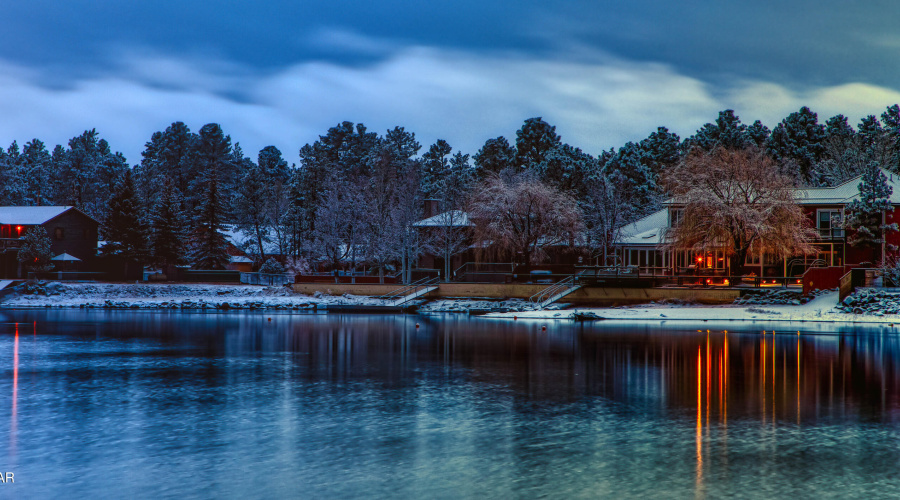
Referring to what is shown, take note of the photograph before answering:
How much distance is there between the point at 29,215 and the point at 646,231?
64499mm

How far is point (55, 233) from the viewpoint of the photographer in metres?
83.4

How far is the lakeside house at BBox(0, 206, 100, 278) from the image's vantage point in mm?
81312

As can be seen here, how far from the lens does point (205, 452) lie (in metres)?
12.6

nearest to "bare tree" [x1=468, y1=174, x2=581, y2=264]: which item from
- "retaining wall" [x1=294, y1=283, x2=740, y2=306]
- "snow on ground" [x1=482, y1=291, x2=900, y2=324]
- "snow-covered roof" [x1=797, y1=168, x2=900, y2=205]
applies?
"retaining wall" [x1=294, y1=283, x2=740, y2=306]

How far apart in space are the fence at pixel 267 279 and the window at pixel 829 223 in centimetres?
4327

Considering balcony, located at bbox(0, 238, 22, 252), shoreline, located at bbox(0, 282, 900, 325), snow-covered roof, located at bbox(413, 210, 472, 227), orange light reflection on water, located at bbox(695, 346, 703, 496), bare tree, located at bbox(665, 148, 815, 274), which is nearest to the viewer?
orange light reflection on water, located at bbox(695, 346, 703, 496)

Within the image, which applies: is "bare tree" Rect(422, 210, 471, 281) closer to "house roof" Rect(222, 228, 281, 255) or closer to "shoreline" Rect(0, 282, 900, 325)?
"shoreline" Rect(0, 282, 900, 325)

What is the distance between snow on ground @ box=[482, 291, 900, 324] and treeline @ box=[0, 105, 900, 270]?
13673 millimetres

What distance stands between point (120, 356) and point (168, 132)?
431ft

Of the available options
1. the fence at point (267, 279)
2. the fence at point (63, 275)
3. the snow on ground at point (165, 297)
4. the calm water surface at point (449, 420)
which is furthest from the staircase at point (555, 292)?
the fence at point (63, 275)

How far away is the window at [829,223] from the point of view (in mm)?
57188

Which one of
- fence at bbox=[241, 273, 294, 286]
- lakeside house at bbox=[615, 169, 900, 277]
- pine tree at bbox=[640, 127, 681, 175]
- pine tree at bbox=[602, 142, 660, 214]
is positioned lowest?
fence at bbox=[241, 273, 294, 286]

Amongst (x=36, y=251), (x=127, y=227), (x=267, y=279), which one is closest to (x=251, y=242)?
(x=127, y=227)

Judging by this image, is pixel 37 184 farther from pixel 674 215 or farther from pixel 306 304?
pixel 674 215
